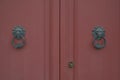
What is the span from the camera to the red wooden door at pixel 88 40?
83.1 inches

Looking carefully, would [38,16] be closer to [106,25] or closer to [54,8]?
[54,8]

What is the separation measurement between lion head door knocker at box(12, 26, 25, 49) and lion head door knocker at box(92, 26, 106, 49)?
0.47 meters

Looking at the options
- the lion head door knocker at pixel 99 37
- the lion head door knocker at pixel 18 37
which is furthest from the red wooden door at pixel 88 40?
the lion head door knocker at pixel 18 37

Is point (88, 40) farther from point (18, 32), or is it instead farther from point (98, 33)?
point (18, 32)

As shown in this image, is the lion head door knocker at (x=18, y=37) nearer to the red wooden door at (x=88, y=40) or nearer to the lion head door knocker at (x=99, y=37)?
the red wooden door at (x=88, y=40)

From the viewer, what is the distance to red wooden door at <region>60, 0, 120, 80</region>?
6.93ft

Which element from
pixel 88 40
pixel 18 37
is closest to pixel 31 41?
pixel 18 37

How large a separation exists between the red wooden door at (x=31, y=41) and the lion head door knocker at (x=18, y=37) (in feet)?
0.08

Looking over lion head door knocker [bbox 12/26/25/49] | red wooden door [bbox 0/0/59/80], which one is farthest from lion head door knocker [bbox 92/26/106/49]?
lion head door knocker [bbox 12/26/25/49]

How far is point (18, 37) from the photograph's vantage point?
207 cm

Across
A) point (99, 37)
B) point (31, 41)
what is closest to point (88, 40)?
point (99, 37)

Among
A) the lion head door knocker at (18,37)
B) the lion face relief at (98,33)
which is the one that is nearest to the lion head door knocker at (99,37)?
the lion face relief at (98,33)

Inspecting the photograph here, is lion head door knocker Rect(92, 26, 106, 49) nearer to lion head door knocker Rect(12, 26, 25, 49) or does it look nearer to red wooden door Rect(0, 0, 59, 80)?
red wooden door Rect(0, 0, 59, 80)

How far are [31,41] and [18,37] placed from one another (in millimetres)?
90
